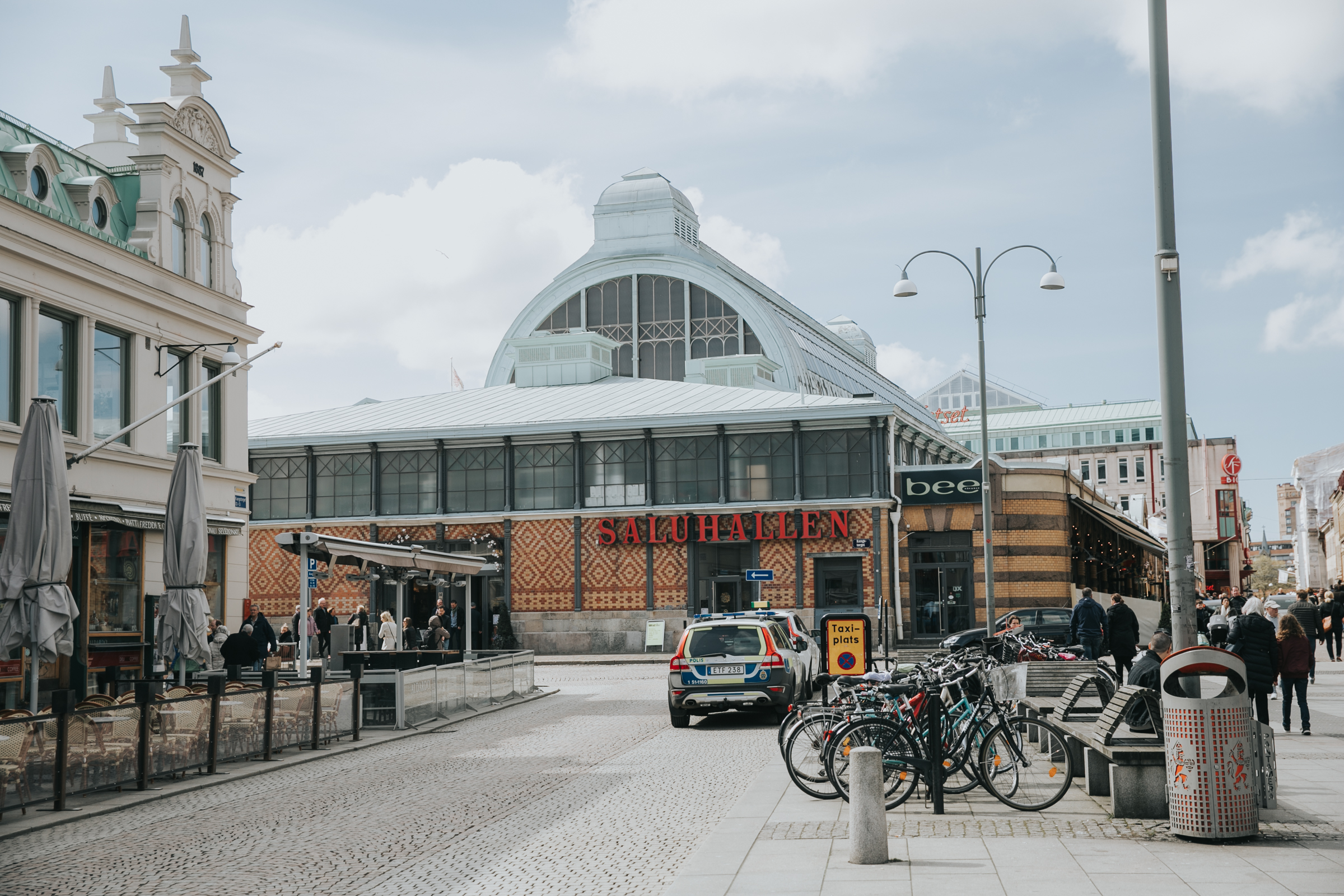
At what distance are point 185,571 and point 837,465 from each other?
2910 centimetres

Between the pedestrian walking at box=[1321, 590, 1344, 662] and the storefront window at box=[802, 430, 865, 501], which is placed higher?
the storefront window at box=[802, 430, 865, 501]

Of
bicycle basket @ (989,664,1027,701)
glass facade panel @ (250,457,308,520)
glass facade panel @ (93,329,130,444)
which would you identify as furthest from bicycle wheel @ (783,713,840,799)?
glass facade panel @ (250,457,308,520)

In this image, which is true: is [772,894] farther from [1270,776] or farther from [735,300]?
[735,300]

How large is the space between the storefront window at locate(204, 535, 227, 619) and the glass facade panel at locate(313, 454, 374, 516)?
70.6 ft

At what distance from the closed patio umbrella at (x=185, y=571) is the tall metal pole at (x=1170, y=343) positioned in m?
12.9

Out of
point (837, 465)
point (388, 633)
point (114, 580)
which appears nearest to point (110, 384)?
point (114, 580)

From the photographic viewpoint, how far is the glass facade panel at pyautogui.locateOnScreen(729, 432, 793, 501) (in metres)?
45.0

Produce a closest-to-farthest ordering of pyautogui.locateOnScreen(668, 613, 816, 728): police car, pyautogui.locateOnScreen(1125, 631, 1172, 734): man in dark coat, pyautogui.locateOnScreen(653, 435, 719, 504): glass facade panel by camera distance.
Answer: pyautogui.locateOnScreen(1125, 631, 1172, 734): man in dark coat, pyautogui.locateOnScreen(668, 613, 816, 728): police car, pyautogui.locateOnScreen(653, 435, 719, 504): glass facade panel

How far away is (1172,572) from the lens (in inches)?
397

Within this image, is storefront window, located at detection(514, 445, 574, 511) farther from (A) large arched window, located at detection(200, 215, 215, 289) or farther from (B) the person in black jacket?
(B) the person in black jacket

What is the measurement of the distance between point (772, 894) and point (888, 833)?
2045mm

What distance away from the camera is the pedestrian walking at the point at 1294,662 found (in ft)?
53.2

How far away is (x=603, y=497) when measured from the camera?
46469 millimetres

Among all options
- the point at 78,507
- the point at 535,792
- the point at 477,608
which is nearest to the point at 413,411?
the point at 477,608
